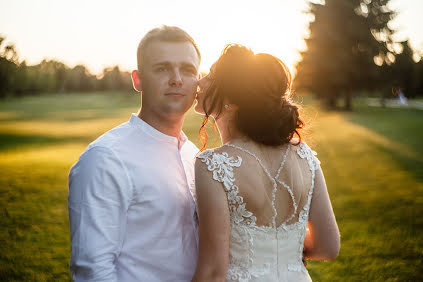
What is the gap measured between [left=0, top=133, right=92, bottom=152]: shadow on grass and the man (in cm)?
2021

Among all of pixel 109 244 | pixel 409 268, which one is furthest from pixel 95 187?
pixel 409 268

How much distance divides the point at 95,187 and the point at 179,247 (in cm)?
79

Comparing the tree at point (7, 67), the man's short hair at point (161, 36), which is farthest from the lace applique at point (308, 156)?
the tree at point (7, 67)

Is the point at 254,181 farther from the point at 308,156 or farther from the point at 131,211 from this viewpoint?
the point at 131,211

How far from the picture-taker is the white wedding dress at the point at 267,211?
2230 millimetres

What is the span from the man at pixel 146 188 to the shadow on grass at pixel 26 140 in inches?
796

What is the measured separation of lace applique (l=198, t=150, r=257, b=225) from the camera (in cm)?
218

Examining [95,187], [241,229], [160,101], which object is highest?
[160,101]

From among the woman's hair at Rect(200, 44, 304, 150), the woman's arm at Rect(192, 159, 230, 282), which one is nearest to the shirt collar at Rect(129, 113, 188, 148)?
the woman's hair at Rect(200, 44, 304, 150)

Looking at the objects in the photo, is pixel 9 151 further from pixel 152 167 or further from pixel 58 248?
pixel 152 167

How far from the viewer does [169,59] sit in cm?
297

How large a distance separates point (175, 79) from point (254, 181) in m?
1.21

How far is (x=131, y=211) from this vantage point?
2.50m

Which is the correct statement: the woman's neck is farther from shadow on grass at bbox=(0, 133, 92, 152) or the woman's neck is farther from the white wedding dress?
shadow on grass at bbox=(0, 133, 92, 152)
